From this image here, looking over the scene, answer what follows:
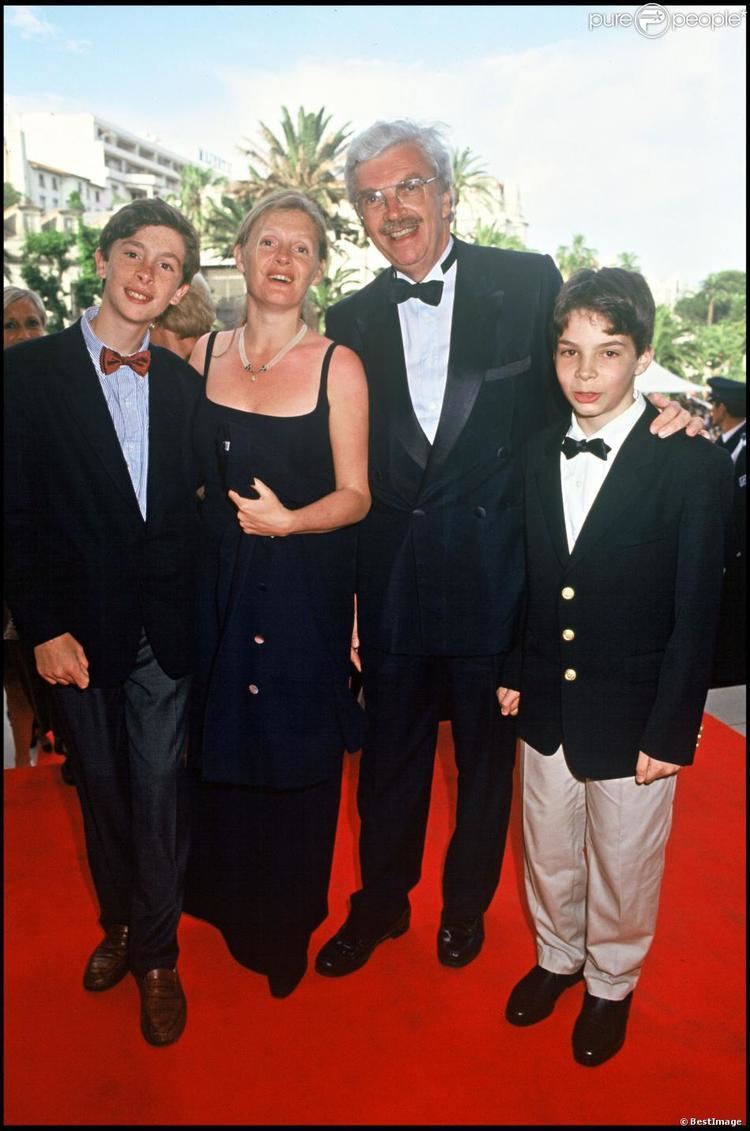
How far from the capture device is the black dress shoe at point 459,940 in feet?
7.45

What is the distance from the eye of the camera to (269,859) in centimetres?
218

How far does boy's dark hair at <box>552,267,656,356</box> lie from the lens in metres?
1.74

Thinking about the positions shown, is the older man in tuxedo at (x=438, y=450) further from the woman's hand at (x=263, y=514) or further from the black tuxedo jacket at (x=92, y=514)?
the black tuxedo jacket at (x=92, y=514)

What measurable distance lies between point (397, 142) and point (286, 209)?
0.39m

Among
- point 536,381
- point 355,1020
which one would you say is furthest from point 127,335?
point 355,1020

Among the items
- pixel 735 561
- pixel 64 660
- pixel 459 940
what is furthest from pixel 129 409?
pixel 735 561

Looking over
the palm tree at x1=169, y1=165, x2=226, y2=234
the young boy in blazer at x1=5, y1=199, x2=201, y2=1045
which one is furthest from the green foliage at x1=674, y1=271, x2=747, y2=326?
the young boy in blazer at x1=5, y1=199, x2=201, y2=1045

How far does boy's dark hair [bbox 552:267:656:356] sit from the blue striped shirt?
987mm

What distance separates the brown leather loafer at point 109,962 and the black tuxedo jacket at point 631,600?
1.29 m

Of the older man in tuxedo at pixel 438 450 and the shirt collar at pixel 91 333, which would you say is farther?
the older man in tuxedo at pixel 438 450

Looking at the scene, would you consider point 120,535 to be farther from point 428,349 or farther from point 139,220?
point 428,349

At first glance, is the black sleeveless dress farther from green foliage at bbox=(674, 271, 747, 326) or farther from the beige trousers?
green foliage at bbox=(674, 271, 747, 326)

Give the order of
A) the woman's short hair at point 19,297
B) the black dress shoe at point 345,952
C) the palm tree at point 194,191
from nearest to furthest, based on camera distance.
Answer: the black dress shoe at point 345,952 < the woman's short hair at point 19,297 < the palm tree at point 194,191

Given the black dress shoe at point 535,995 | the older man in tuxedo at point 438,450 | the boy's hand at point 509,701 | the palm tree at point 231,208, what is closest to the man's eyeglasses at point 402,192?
the older man in tuxedo at point 438,450
